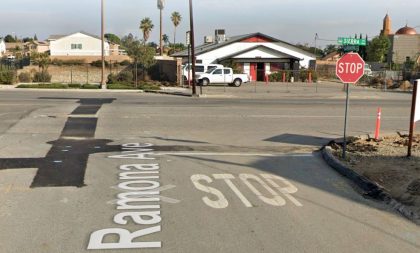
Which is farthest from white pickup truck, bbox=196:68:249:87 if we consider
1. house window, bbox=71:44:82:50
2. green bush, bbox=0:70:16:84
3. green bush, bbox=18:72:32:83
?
house window, bbox=71:44:82:50

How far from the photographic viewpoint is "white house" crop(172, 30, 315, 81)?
5759 centimetres

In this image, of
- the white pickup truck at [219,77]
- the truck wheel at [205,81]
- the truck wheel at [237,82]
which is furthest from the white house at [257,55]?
the truck wheel at [205,81]

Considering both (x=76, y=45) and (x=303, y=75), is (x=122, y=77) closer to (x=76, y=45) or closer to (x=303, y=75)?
(x=303, y=75)

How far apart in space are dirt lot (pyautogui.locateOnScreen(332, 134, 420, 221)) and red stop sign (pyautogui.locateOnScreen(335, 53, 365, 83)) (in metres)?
1.79

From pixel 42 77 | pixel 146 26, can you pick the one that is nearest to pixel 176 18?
pixel 146 26

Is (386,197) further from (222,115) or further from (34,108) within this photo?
(34,108)

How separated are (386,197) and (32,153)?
25.3 ft

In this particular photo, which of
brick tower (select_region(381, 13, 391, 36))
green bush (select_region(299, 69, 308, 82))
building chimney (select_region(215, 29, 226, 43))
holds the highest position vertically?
brick tower (select_region(381, 13, 391, 36))

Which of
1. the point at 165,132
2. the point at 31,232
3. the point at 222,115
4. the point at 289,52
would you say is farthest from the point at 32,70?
the point at 31,232

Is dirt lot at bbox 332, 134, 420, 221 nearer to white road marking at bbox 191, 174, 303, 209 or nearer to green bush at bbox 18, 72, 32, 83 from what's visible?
white road marking at bbox 191, 174, 303, 209

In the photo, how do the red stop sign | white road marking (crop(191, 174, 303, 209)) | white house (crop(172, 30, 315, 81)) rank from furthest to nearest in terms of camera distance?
white house (crop(172, 30, 315, 81)), the red stop sign, white road marking (crop(191, 174, 303, 209))

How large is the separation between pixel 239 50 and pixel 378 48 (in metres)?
45.9

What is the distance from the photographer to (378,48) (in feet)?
313

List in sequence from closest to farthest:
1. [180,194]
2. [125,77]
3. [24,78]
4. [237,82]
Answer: [180,194], [237,82], [125,77], [24,78]
